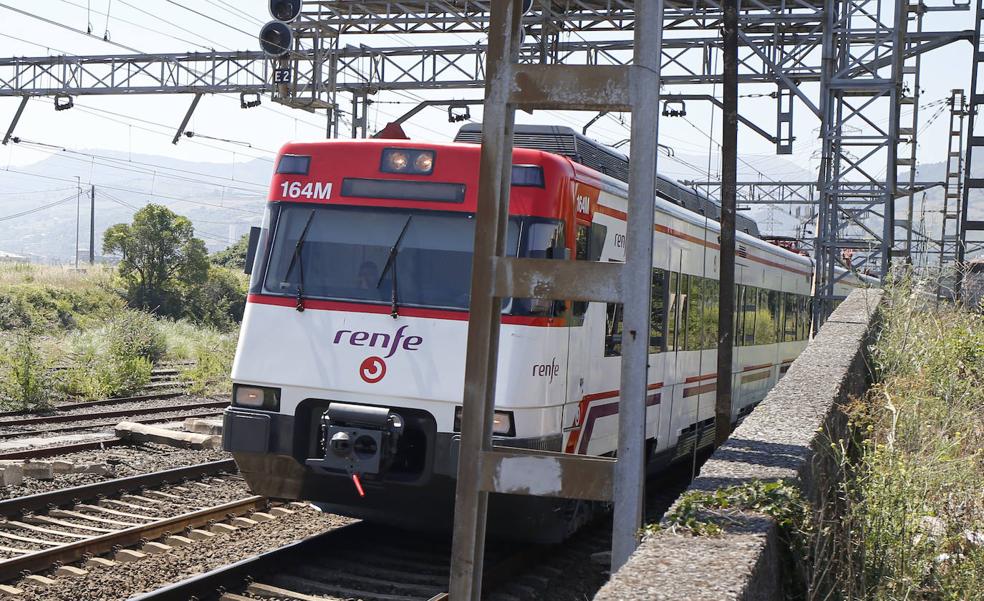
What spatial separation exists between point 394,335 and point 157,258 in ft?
Result: 139

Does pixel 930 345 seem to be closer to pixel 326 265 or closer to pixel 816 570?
pixel 326 265

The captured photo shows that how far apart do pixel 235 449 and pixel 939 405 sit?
5238 mm

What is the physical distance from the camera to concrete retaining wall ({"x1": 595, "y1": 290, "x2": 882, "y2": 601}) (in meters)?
4.00

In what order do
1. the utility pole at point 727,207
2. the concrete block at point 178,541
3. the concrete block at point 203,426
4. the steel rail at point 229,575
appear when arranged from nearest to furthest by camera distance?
the steel rail at point 229,575 < the concrete block at point 178,541 < the utility pole at point 727,207 < the concrete block at point 203,426

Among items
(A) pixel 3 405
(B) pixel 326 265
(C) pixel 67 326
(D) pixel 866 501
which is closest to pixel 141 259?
(C) pixel 67 326

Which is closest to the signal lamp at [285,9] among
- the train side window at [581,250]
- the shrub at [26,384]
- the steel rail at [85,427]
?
the shrub at [26,384]

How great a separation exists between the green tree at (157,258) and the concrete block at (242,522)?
3871 centimetres

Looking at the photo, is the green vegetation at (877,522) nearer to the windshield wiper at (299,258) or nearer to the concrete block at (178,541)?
the windshield wiper at (299,258)

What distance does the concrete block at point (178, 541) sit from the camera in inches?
358

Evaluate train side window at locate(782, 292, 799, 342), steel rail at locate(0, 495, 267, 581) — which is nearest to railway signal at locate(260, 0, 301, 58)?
train side window at locate(782, 292, 799, 342)

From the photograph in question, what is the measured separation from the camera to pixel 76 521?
32.7 feet

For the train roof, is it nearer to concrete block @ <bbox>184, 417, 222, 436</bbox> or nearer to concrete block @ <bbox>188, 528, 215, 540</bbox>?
concrete block @ <bbox>188, 528, 215, 540</bbox>

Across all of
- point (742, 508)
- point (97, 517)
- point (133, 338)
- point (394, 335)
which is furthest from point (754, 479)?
point (133, 338)

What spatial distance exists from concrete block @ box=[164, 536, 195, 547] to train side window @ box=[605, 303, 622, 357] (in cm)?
371
